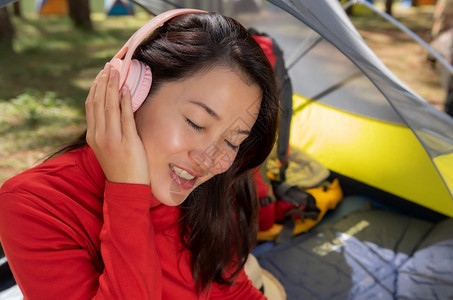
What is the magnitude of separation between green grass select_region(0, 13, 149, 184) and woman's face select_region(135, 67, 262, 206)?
5.71 feet

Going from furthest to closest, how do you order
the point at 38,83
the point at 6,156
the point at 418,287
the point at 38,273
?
the point at 38,83
the point at 6,156
the point at 418,287
the point at 38,273

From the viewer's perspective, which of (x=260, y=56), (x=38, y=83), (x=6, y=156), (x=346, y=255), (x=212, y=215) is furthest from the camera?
(x=38, y=83)

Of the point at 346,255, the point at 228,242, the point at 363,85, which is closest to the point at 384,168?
the point at 363,85

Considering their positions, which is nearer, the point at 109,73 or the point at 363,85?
the point at 109,73

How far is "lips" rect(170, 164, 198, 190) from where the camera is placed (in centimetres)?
83

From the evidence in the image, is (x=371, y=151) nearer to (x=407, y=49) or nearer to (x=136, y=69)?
(x=136, y=69)

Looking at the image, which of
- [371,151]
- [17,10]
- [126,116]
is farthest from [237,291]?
[17,10]

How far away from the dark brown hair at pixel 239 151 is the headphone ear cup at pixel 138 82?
3cm

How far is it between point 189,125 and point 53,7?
22.9 feet

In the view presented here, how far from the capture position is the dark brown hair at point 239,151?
836 millimetres

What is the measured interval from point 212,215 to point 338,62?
4.78ft

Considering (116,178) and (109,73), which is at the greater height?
(109,73)

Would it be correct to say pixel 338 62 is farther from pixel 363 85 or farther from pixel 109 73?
pixel 109 73

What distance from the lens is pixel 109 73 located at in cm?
76
